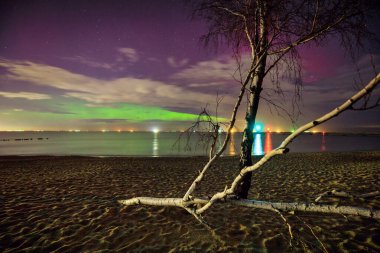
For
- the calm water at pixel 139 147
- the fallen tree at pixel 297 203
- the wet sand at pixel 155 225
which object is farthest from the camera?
the calm water at pixel 139 147

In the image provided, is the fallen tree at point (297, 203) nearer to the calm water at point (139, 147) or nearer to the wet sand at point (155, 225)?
the wet sand at point (155, 225)

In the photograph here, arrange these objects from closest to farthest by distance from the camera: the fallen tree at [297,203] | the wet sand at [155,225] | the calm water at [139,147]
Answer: the fallen tree at [297,203], the wet sand at [155,225], the calm water at [139,147]

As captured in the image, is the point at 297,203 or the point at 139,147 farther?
the point at 139,147

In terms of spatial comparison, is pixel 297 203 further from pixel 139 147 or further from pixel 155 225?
pixel 139 147

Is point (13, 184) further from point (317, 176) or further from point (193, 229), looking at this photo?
point (317, 176)

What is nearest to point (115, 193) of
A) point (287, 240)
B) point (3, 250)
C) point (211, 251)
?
point (3, 250)

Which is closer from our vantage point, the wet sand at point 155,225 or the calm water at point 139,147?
the wet sand at point 155,225

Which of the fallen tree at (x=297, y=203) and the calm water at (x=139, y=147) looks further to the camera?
the calm water at (x=139, y=147)

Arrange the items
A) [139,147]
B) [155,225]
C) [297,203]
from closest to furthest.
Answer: [297,203]
[155,225]
[139,147]

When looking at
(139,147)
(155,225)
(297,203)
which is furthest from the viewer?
(139,147)

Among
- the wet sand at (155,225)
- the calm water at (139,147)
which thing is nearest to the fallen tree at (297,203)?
the wet sand at (155,225)

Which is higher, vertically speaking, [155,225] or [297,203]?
[297,203]

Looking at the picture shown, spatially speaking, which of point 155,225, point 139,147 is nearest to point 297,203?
point 155,225

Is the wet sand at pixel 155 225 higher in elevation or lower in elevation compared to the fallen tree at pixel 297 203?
lower
